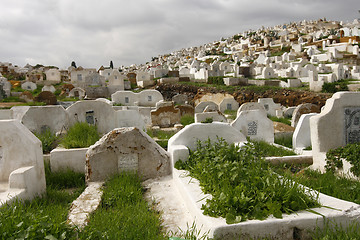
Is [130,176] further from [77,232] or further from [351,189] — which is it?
[351,189]

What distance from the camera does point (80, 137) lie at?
24.6 ft

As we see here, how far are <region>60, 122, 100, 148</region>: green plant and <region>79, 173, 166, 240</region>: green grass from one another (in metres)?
2.32

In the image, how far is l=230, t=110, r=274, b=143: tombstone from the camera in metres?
10.6

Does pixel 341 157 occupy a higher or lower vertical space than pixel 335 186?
higher

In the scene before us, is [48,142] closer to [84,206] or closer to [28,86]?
[84,206]

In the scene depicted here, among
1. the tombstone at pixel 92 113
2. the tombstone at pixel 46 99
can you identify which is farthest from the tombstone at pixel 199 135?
the tombstone at pixel 46 99

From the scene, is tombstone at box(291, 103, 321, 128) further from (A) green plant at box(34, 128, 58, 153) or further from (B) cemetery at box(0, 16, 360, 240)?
(A) green plant at box(34, 128, 58, 153)

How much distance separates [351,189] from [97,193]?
14.4 feet

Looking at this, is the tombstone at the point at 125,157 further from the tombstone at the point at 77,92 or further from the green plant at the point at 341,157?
the tombstone at the point at 77,92

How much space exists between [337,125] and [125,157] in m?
5.22

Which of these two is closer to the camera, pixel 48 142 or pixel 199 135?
pixel 199 135

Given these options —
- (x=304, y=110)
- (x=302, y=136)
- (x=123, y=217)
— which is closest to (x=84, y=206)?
(x=123, y=217)

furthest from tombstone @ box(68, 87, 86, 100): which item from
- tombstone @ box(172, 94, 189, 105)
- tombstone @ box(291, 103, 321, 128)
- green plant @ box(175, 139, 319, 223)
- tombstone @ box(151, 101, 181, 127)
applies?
green plant @ box(175, 139, 319, 223)

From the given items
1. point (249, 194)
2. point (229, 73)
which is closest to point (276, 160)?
point (249, 194)
